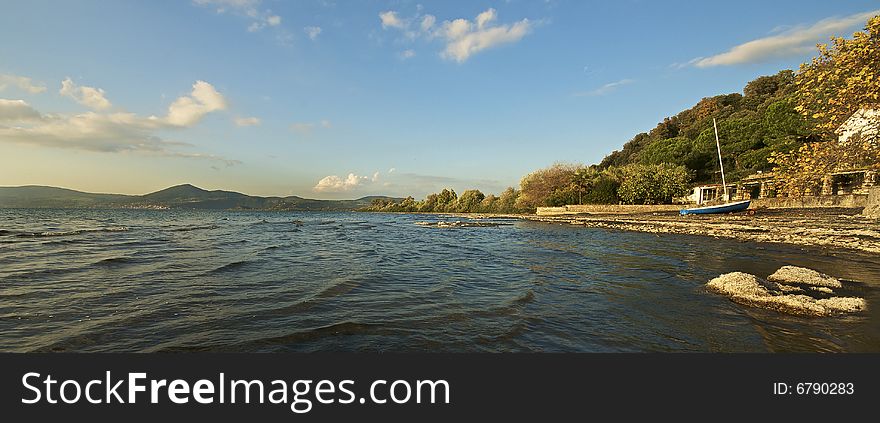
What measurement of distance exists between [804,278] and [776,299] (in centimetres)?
286

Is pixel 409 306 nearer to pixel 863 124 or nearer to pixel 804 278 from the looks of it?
pixel 804 278

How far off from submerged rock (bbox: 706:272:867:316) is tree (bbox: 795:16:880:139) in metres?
3.94

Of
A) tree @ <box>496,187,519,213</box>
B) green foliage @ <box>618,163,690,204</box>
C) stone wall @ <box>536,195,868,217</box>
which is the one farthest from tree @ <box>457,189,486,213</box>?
green foliage @ <box>618,163,690,204</box>

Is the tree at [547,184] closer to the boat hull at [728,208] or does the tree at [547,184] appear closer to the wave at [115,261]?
the boat hull at [728,208]

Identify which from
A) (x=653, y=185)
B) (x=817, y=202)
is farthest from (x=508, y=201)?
(x=817, y=202)

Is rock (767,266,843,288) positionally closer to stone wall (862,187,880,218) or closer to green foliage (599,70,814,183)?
stone wall (862,187,880,218)

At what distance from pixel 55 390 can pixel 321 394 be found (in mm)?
2700

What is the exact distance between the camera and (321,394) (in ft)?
12.6

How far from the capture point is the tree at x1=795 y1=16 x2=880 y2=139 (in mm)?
8219

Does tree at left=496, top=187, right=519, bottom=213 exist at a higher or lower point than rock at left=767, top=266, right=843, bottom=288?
higher

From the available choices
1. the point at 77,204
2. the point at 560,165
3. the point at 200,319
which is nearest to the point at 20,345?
the point at 200,319

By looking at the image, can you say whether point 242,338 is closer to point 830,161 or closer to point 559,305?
point 559,305

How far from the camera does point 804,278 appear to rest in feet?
30.7

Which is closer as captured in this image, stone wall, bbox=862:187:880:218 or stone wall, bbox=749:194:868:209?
stone wall, bbox=862:187:880:218
